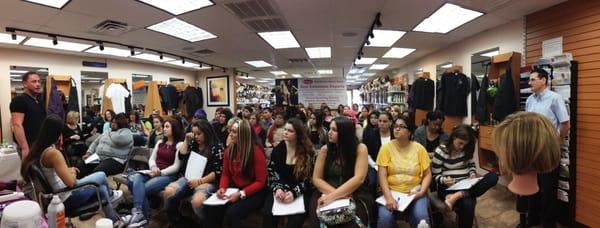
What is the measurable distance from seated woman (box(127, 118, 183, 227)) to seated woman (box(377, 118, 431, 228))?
2.19m

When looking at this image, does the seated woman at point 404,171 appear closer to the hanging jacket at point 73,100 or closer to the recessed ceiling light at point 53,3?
the recessed ceiling light at point 53,3

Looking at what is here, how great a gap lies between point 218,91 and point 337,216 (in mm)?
9631

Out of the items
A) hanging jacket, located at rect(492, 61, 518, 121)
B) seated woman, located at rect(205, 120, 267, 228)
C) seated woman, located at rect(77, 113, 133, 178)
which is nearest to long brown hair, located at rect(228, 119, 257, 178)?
seated woman, located at rect(205, 120, 267, 228)

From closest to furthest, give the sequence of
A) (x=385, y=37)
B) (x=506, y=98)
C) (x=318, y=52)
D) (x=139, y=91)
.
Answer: (x=506, y=98) < (x=385, y=37) < (x=318, y=52) < (x=139, y=91)

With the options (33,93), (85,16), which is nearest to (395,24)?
(85,16)

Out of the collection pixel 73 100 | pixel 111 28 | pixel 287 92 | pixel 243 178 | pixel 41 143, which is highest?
pixel 111 28

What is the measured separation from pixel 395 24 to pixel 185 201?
13.2 feet

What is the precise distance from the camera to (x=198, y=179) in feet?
10.1

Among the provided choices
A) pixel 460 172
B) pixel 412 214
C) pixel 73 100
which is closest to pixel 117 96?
pixel 73 100

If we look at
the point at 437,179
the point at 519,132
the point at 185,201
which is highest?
the point at 519,132

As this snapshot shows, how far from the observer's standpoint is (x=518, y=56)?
424 cm

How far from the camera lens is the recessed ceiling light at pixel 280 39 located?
5.59m

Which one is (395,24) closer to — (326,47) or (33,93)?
(326,47)

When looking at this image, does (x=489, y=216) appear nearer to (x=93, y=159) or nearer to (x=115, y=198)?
(x=115, y=198)
